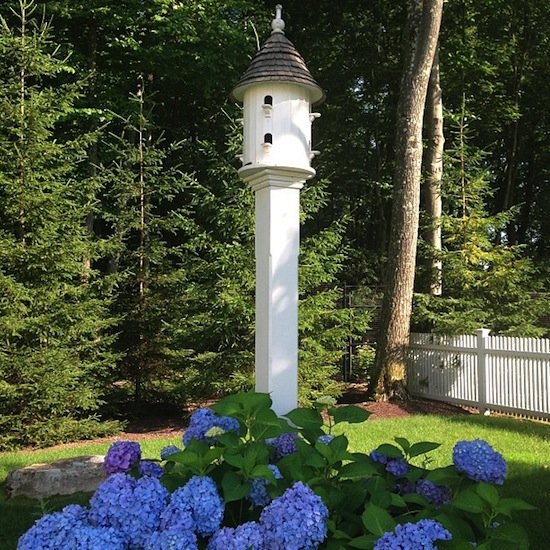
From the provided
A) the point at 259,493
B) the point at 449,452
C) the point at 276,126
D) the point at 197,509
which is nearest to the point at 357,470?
the point at 259,493

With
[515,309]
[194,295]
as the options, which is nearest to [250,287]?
[194,295]

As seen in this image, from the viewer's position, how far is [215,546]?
1.72 metres

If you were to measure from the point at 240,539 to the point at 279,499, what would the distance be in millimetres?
156

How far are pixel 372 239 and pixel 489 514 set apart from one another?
63.0 feet

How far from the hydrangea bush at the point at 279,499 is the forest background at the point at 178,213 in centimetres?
526

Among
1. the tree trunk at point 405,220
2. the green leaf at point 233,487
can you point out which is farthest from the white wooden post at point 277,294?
the tree trunk at point 405,220

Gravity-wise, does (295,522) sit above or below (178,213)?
below

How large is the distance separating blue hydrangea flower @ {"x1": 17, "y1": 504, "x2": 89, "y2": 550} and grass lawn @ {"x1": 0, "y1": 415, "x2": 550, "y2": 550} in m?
2.04

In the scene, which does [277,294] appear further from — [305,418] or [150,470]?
[150,470]

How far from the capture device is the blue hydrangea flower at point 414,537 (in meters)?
1.56

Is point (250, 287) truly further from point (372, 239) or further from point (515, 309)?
point (372, 239)

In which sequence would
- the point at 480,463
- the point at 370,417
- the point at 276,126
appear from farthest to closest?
the point at 370,417 → the point at 276,126 → the point at 480,463

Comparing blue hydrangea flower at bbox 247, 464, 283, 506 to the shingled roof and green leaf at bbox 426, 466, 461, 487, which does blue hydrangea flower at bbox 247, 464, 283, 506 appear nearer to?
green leaf at bbox 426, 466, 461, 487

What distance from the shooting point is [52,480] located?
15.7 feet
